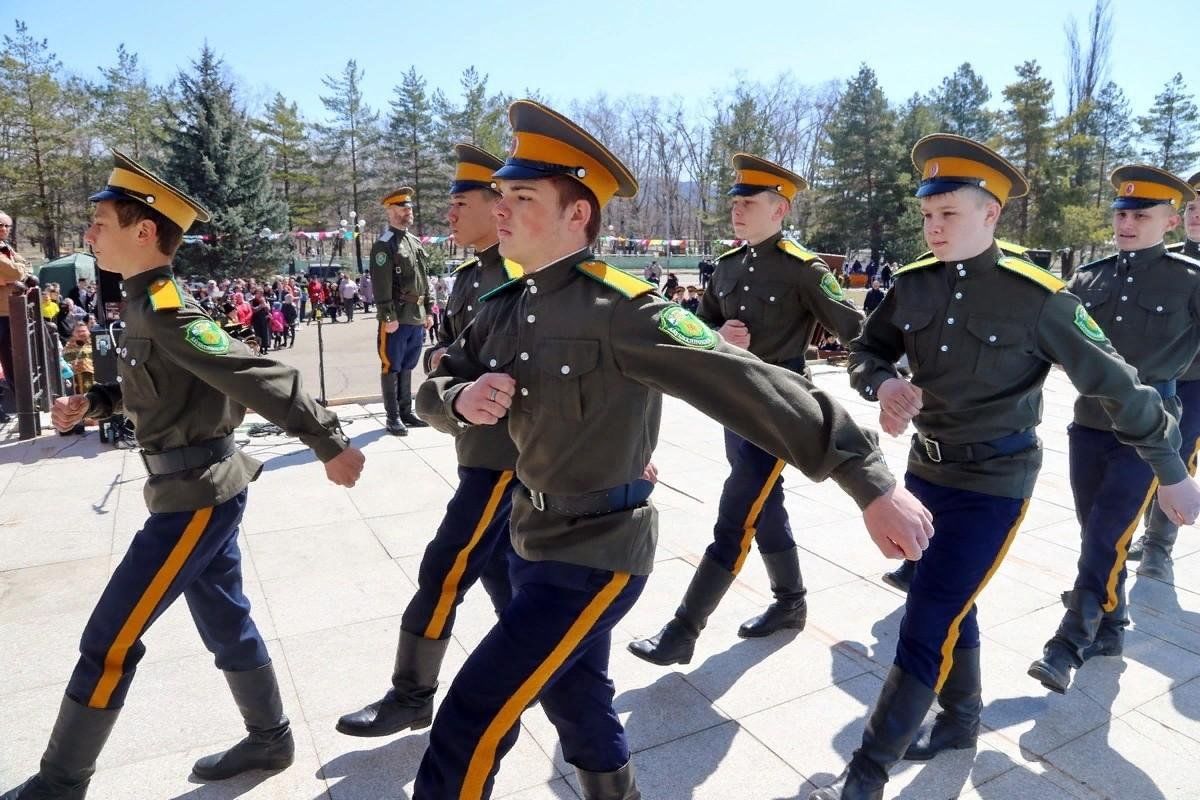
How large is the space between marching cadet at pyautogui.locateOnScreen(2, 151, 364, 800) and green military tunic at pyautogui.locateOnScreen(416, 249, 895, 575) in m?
0.73

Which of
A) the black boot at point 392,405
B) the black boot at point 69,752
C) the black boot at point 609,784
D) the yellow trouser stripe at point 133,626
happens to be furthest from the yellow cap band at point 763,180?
the black boot at point 392,405

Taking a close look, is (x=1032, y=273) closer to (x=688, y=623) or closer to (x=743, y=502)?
(x=743, y=502)

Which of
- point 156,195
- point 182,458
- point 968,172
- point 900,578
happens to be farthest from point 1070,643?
point 156,195

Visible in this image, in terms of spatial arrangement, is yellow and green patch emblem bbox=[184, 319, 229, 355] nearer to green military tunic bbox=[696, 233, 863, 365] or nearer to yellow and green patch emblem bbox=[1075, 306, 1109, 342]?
green military tunic bbox=[696, 233, 863, 365]

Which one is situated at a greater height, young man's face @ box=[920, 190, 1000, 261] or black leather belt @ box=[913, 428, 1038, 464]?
young man's face @ box=[920, 190, 1000, 261]

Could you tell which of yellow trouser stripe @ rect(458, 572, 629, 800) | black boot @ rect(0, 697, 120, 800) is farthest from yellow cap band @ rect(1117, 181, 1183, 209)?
black boot @ rect(0, 697, 120, 800)

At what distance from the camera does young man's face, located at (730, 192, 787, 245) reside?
13.4ft

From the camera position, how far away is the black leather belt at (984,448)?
279 cm

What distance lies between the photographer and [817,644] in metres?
3.85

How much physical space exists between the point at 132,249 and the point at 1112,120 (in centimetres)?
6054

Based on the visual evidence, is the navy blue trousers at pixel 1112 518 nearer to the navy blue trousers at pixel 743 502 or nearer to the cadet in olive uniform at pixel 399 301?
the navy blue trousers at pixel 743 502

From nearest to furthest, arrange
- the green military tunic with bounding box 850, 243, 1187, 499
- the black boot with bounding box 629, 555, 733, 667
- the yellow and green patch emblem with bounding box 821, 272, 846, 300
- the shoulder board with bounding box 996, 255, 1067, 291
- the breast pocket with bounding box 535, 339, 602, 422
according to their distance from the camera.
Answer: the breast pocket with bounding box 535, 339, 602, 422, the green military tunic with bounding box 850, 243, 1187, 499, the shoulder board with bounding box 996, 255, 1067, 291, the black boot with bounding box 629, 555, 733, 667, the yellow and green patch emblem with bounding box 821, 272, 846, 300

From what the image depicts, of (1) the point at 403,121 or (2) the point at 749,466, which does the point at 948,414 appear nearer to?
(2) the point at 749,466

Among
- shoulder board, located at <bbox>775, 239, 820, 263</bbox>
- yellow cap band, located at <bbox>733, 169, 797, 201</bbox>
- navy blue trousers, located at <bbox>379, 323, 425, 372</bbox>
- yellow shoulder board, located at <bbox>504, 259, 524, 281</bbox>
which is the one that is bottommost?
navy blue trousers, located at <bbox>379, 323, 425, 372</bbox>
